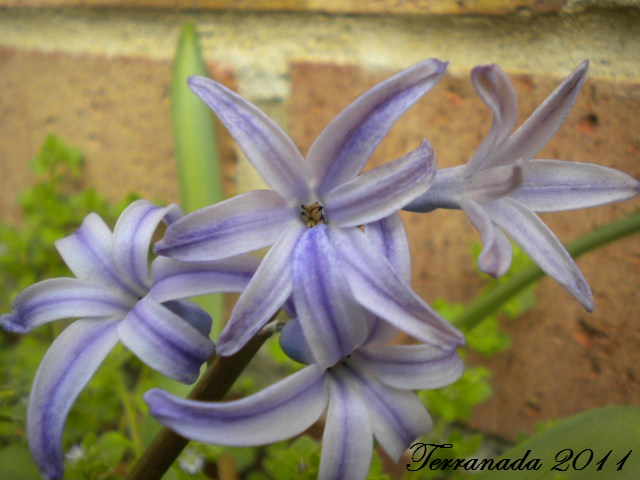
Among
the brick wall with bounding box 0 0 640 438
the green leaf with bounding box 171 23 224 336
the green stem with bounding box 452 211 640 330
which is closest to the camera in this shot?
the green stem with bounding box 452 211 640 330

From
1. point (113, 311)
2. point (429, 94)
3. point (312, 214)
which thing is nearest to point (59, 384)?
point (113, 311)

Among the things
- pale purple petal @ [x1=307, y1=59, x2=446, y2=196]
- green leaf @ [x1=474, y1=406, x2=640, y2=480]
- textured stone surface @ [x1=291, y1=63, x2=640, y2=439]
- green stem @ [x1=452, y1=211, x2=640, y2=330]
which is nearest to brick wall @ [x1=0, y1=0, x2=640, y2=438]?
textured stone surface @ [x1=291, y1=63, x2=640, y2=439]

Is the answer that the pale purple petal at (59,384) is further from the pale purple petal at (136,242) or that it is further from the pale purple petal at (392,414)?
the pale purple petal at (392,414)

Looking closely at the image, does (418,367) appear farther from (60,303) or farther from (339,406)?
(60,303)

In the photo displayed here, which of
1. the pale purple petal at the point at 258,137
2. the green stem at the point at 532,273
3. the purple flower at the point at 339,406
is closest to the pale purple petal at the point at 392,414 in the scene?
the purple flower at the point at 339,406

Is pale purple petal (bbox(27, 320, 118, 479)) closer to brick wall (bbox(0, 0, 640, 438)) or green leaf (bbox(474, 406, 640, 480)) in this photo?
green leaf (bbox(474, 406, 640, 480))

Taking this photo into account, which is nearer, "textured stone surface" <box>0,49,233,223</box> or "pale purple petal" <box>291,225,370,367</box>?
"pale purple petal" <box>291,225,370,367</box>

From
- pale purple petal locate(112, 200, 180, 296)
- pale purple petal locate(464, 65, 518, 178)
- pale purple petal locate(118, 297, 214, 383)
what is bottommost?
pale purple petal locate(118, 297, 214, 383)
